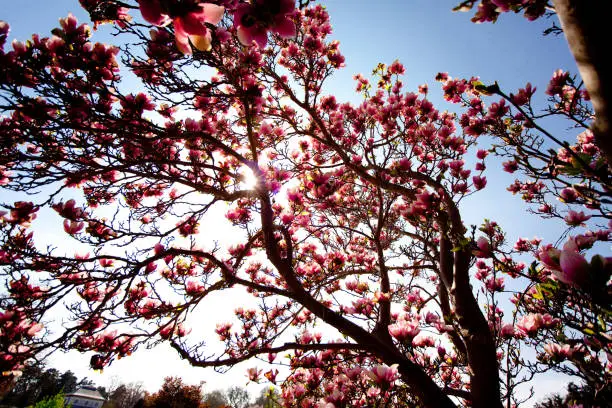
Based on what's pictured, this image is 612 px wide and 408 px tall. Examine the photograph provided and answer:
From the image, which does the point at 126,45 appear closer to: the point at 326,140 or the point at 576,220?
the point at 326,140

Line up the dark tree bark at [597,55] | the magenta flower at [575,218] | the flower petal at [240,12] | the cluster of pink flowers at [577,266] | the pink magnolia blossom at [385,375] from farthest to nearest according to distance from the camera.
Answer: the magenta flower at [575,218], the pink magnolia blossom at [385,375], the flower petal at [240,12], the cluster of pink flowers at [577,266], the dark tree bark at [597,55]

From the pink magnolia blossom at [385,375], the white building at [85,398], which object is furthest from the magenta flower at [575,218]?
the white building at [85,398]

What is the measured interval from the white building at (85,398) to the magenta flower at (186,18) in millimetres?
39903

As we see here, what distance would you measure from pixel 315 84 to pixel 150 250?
3.07 metres

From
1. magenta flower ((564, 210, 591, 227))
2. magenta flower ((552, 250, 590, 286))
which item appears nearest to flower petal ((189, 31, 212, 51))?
magenta flower ((552, 250, 590, 286))

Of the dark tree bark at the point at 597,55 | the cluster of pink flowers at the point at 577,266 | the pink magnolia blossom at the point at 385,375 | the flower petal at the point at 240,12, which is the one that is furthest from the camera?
the pink magnolia blossom at the point at 385,375

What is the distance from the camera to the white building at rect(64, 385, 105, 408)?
2834 centimetres

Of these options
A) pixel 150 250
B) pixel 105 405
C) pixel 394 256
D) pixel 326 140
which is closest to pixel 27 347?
pixel 150 250

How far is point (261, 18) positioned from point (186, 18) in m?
0.28

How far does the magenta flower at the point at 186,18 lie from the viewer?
81 cm

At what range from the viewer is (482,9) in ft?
5.11

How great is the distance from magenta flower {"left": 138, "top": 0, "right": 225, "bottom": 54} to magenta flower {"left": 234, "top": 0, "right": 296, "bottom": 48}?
0.13 meters

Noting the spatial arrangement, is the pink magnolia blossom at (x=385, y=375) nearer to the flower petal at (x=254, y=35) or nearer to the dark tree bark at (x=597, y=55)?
the dark tree bark at (x=597, y=55)

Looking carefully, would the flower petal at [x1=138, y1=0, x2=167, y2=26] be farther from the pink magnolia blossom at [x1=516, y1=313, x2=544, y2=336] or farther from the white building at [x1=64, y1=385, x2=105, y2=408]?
the white building at [x1=64, y1=385, x2=105, y2=408]
